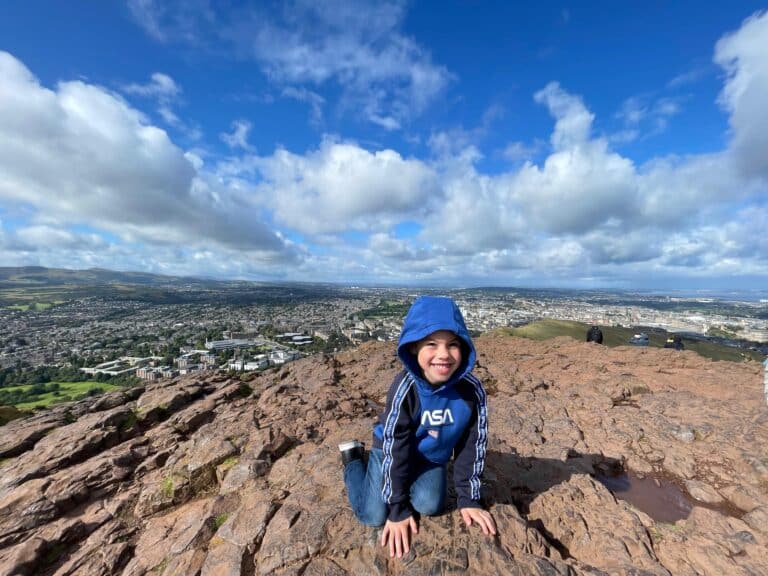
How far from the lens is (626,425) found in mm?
7020

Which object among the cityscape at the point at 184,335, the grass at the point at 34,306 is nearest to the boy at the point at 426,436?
the cityscape at the point at 184,335

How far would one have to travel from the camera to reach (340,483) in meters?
4.55

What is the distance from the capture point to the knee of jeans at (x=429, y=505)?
3.52m

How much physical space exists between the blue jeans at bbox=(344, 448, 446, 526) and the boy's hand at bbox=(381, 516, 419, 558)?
0.18 m

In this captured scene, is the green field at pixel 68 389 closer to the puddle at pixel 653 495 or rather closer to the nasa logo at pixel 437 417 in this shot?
the nasa logo at pixel 437 417

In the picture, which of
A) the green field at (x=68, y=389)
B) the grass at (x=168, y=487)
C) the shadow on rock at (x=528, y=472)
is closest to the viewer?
the shadow on rock at (x=528, y=472)

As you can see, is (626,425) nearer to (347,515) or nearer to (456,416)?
(456,416)

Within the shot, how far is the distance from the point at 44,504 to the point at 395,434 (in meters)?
6.32

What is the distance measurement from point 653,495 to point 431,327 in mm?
5434

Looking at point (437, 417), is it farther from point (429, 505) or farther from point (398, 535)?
point (398, 535)

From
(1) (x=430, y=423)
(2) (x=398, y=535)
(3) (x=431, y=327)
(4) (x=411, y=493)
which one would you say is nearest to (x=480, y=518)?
(4) (x=411, y=493)

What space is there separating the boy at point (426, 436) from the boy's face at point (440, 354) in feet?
0.03

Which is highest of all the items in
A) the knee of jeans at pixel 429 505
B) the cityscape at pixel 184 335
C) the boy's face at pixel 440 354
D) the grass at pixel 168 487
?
the boy's face at pixel 440 354

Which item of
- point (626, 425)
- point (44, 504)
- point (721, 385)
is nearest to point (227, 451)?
point (44, 504)
